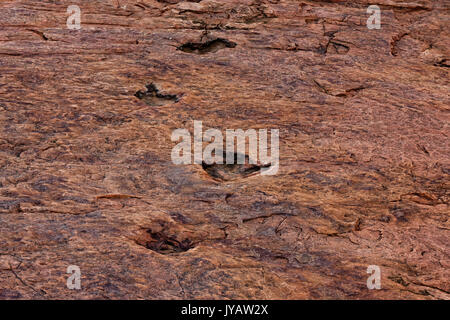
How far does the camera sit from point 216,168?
10930 millimetres

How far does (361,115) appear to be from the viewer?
12.2 meters

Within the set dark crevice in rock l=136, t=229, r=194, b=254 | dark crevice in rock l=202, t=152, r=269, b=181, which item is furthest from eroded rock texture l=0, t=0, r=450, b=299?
dark crevice in rock l=202, t=152, r=269, b=181

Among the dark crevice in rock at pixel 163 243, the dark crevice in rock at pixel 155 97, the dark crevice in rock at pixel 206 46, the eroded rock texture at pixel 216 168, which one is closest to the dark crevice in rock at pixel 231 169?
the eroded rock texture at pixel 216 168

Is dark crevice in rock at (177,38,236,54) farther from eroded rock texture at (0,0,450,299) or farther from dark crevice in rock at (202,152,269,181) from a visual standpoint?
dark crevice in rock at (202,152,269,181)

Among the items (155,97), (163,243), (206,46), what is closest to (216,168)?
(163,243)

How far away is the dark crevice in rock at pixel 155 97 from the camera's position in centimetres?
1215

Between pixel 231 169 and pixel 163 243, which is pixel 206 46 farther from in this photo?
pixel 163 243

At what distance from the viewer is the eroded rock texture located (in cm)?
895

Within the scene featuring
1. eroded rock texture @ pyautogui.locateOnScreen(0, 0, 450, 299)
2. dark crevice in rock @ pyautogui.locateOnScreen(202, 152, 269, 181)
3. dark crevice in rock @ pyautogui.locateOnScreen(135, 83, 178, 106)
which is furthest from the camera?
dark crevice in rock @ pyautogui.locateOnScreen(135, 83, 178, 106)

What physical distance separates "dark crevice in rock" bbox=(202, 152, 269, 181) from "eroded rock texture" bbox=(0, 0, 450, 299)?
132mm

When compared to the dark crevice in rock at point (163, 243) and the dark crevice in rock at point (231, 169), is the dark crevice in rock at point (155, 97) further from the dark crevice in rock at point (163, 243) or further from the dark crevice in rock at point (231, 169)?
the dark crevice in rock at point (163, 243)

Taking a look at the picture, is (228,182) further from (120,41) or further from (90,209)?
(120,41)

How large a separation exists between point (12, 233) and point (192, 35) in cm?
723

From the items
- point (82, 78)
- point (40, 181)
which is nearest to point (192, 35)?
point (82, 78)
